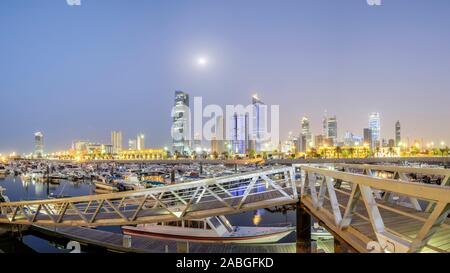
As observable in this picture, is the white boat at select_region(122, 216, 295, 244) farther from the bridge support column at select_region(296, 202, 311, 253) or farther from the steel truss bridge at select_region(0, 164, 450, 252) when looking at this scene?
the bridge support column at select_region(296, 202, 311, 253)

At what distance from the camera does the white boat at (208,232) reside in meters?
13.2

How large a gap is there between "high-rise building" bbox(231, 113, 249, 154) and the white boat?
153411mm

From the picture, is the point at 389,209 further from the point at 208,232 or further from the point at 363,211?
the point at 208,232

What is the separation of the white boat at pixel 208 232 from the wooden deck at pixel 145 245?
4.44 feet

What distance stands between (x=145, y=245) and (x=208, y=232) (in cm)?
311

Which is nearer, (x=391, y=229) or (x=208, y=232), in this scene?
(x=391, y=229)

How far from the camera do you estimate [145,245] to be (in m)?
11.5

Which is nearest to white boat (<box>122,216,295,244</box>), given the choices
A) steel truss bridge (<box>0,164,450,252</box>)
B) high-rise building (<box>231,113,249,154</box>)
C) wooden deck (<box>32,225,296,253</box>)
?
wooden deck (<box>32,225,296,253</box>)

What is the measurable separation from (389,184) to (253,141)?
17835 cm

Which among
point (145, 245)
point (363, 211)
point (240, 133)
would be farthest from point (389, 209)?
point (240, 133)

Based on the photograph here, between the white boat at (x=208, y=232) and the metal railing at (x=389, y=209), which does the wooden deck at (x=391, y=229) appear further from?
the white boat at (x=208, y=232)

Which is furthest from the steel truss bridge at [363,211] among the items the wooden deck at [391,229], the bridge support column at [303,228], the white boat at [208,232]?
the white boat at [208,232]
